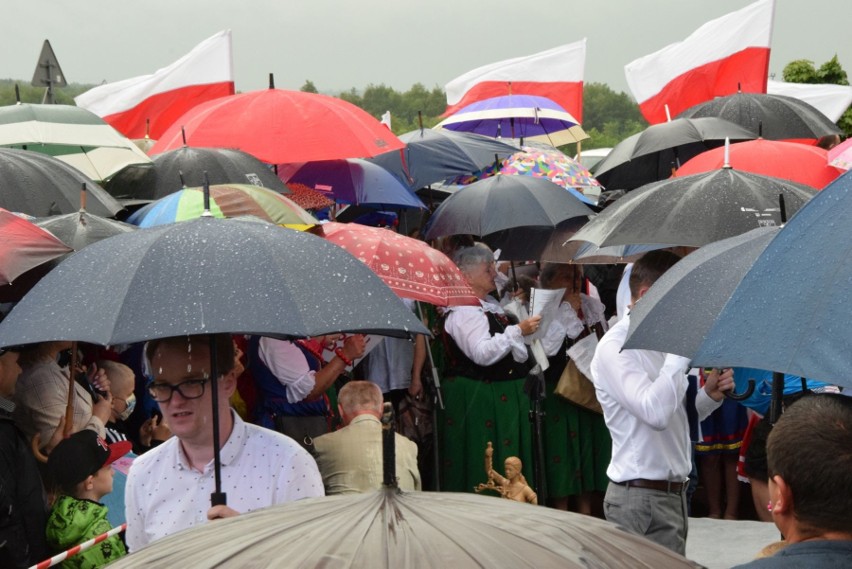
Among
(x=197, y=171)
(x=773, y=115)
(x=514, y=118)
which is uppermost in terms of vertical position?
(x=514, y=118)

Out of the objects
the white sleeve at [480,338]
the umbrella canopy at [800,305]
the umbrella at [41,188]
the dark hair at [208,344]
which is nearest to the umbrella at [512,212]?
the white sleeve at [480,338]

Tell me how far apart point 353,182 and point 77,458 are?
4486mm

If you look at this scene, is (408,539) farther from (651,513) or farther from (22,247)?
(651,513)

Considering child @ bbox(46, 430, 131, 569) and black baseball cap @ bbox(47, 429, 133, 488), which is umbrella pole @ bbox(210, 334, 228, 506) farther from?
black baseball cap @ bbox(47, 429, 133, 488)

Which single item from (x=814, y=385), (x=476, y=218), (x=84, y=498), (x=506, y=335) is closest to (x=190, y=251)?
(x=84, y=498)

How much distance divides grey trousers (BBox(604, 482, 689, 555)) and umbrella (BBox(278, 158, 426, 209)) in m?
4.32

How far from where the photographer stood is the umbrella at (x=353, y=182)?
9.41 metres

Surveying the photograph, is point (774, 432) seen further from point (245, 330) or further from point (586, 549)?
point (245, 330)

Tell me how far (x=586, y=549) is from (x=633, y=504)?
11.0 ft

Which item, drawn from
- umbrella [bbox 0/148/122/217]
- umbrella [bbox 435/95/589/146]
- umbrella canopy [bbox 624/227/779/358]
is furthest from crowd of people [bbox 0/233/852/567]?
umbrella [bbox 435/95/589/146]

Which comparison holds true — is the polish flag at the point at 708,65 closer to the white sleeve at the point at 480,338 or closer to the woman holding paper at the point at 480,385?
the woman holding paper at the point at 480,385

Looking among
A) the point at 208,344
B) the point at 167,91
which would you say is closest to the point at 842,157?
the point at 208,344

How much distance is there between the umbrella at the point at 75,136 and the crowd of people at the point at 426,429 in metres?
1.69

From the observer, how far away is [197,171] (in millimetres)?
7746
